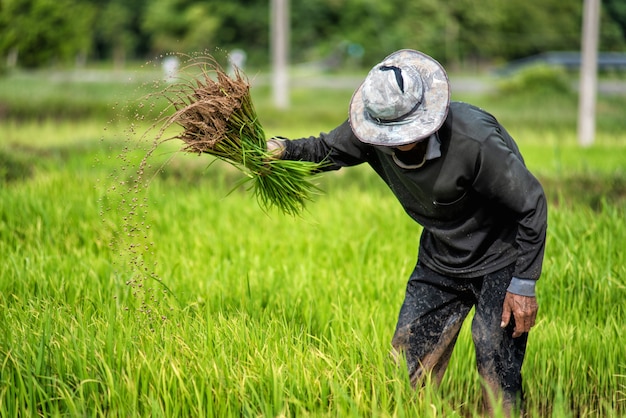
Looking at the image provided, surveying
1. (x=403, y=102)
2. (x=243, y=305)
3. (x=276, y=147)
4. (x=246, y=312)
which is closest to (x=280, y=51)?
(x=243, y=305)

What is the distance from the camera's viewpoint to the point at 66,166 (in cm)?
668

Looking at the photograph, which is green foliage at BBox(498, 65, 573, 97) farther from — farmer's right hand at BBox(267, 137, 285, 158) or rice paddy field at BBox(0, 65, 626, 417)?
farmer's right hand at BBox(267, 137, 285, 158)

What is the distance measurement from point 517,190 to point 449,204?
0.76ft

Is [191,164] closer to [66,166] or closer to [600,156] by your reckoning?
[66,166]

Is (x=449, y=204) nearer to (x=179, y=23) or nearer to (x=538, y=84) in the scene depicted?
(x=538, y=84)

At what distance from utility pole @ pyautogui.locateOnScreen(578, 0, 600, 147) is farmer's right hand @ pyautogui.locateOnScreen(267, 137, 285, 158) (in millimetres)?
8040

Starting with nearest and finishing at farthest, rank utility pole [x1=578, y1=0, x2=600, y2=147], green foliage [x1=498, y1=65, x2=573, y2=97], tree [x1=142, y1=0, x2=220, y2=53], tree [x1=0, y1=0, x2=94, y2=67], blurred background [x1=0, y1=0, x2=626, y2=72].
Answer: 1. utility pole [x1=578, y1=0, x2=600, y2=147]
2. green foliage [x1=498, y1=65, x2=573, y2=97]
3. tree [x1=0, y1=0, x2=94, y2=67]
4. blurred background [x1=0, y1=0, x2=626, y2=72]
5. tree [x1=142, y1=0, x2=220, y2=53]

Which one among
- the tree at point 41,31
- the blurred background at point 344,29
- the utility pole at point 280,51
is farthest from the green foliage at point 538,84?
the tree at point 41,31

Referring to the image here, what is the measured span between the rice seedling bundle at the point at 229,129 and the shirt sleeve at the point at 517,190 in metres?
0.61

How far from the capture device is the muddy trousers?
2672 millimetres

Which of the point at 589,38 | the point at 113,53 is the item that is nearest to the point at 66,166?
the point at 589,38

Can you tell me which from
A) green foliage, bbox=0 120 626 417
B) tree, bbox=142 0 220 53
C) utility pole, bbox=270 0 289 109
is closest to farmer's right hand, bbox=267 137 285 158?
green foliage, bbox=0 120 626 417

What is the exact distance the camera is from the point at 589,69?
10344 millimetres

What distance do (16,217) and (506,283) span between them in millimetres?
3144
